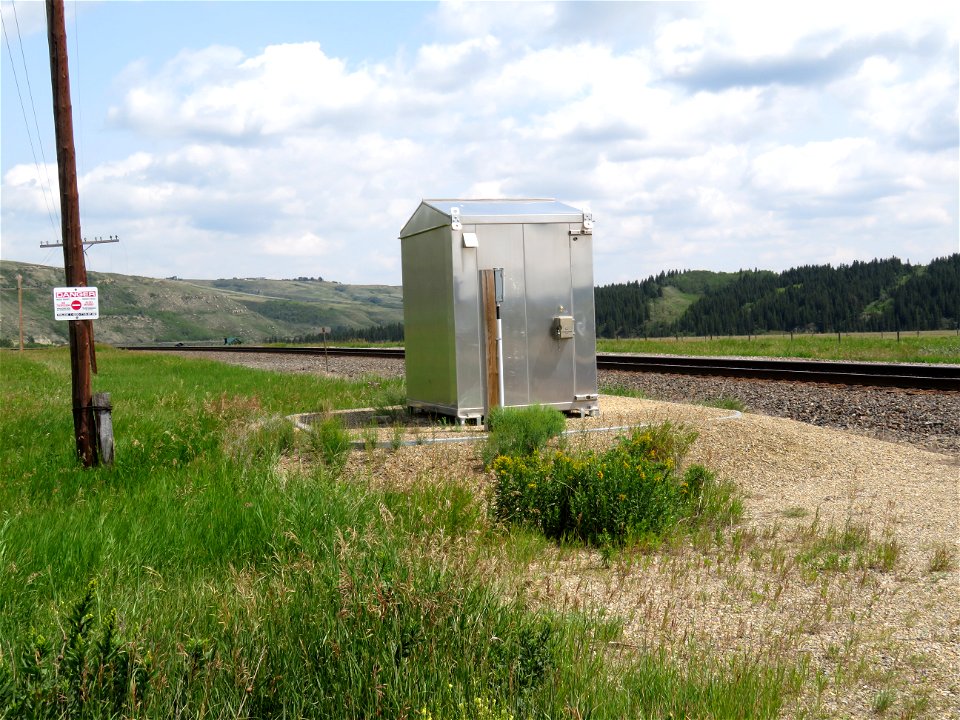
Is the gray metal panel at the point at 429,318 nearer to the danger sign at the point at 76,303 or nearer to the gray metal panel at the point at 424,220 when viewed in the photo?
the gray metal panel at the point at 424,220

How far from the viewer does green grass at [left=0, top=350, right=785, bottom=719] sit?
3682 millimetres

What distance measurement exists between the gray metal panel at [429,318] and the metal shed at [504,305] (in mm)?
16

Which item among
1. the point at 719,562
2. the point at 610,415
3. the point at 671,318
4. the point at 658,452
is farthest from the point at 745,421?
the point at 671,318

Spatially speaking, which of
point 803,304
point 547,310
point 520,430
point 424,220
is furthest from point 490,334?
point 803,304

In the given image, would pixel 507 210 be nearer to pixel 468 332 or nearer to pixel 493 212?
pixel 493 212

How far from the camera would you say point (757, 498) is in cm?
905

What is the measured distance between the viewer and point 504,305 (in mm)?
12344

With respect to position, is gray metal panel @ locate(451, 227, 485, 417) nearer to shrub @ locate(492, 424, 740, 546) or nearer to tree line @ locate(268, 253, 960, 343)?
shrub @ locate(492, 424, 740, 546)

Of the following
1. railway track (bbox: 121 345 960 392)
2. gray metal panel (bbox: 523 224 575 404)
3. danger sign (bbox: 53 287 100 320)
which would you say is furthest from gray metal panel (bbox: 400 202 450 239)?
railway track (bbox: 121 345 960 392)

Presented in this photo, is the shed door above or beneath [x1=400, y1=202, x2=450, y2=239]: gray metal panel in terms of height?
beneath

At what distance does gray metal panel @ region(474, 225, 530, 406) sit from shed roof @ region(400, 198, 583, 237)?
146 millimetres

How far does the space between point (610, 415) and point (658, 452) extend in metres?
3.04

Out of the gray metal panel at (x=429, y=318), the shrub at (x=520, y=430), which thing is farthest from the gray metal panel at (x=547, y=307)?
the shrub at (x=520, y=430)

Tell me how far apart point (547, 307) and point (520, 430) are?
2.85 m
